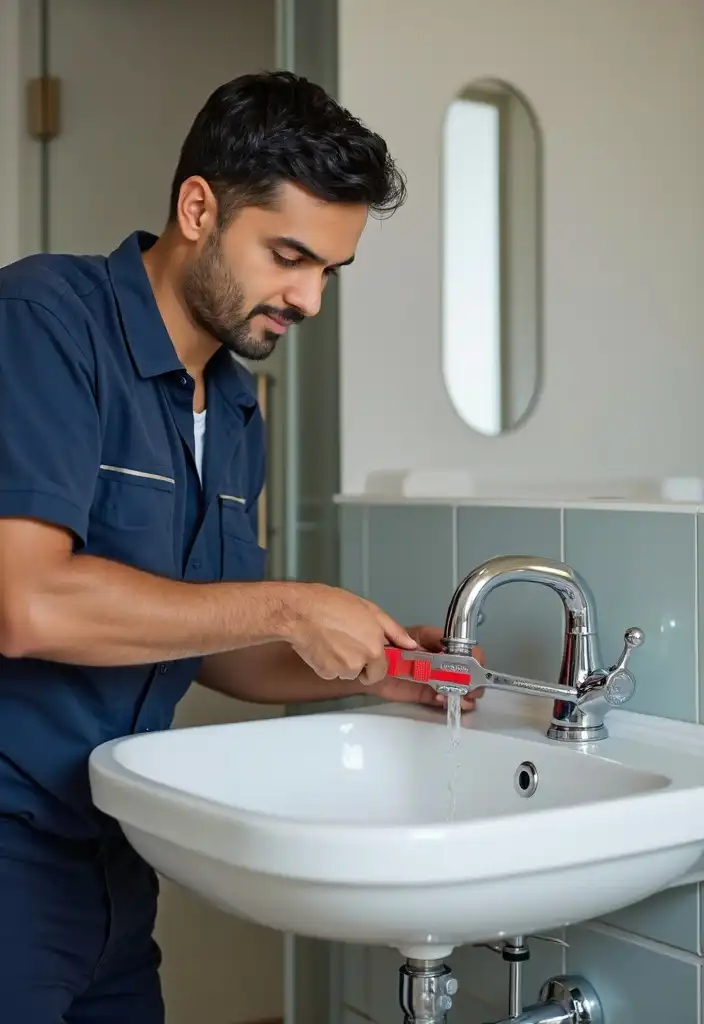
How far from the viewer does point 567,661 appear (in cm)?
123

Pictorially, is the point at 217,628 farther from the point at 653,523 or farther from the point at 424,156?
the point at 424,156

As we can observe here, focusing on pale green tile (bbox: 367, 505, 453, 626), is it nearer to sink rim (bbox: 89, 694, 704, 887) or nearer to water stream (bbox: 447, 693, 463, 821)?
water stream (bbox: 447, 693, 463, 821)

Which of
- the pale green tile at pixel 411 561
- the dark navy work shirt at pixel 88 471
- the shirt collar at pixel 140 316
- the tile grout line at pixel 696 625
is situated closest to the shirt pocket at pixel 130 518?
the dark navy work shirt at pixel 88 471

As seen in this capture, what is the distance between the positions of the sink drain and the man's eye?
1.76ft

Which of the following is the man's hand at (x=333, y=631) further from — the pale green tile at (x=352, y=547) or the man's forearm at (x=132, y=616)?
the pale green tile at (x=352, y=547)

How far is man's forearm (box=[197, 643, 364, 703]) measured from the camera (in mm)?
1451

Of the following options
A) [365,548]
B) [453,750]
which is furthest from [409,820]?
[365,548]

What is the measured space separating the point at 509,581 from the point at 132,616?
0.35 meters

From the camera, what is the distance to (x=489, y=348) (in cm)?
184

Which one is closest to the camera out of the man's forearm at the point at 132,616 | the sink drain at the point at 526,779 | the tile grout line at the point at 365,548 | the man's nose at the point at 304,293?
the man's forearm at the point at 132,616

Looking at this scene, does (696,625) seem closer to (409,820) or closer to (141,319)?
(409,820)

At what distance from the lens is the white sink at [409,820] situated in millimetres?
879

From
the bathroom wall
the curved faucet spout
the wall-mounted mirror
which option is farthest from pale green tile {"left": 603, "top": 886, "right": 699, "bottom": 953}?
the wall-mounted mirror

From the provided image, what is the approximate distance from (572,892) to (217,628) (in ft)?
1.23
